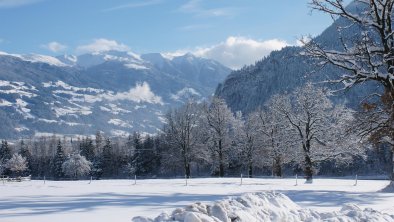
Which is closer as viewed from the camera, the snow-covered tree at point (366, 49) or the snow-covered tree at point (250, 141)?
the snow-covered tree at point (366, 49)

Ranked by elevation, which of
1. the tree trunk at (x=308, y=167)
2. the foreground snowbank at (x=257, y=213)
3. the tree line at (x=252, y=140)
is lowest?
the foreground snowbank at (x=257, y=213)

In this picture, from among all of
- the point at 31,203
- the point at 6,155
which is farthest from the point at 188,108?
the point at 6,155

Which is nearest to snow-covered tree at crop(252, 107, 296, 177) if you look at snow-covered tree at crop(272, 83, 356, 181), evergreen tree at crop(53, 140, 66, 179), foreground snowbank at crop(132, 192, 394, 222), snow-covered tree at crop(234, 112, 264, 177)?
snow-covered tree at crop(234, 112, 264, 177)

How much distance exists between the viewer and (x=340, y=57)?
23.7m

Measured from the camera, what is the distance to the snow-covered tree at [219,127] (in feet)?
211

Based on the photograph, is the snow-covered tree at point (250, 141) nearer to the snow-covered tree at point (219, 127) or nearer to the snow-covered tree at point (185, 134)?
the snow-covered tree at point (219, 127)

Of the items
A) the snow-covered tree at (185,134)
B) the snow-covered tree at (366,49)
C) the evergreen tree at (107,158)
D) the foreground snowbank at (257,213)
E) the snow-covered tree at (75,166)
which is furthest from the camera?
the evergreen tree at (107,158)

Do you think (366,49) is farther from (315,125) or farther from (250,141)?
(250,141)

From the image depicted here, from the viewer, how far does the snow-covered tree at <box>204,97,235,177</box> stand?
6419 centimetres

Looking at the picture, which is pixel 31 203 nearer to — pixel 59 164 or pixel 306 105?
pixel 306 105

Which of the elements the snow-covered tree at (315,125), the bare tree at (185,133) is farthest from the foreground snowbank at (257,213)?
the bare tree at (185,133)

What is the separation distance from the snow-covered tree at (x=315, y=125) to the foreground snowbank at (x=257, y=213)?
3544 centimetres

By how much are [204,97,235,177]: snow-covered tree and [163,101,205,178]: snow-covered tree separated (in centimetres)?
256

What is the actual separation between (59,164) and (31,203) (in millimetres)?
102617
